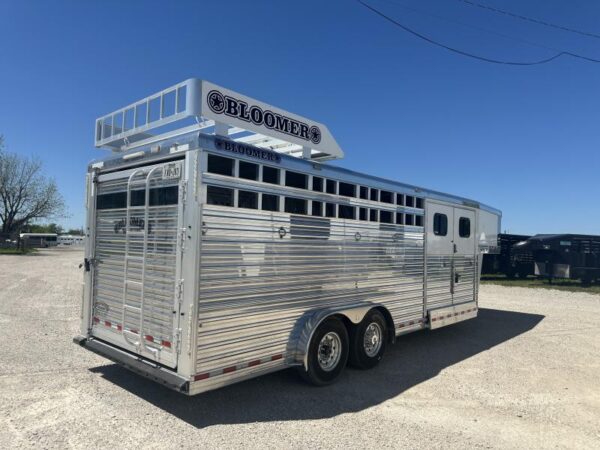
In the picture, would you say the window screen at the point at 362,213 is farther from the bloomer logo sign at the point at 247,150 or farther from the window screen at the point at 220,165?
the window screen at the point at 220,165

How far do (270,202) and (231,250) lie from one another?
Result: 73 centimetres

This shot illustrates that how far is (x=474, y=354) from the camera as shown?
23.4 ft

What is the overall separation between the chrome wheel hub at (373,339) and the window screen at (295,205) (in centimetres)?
197

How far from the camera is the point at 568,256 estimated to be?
19.4 meters

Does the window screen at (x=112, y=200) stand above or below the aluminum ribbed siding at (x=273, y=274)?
above

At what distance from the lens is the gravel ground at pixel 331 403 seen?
400 centimetres

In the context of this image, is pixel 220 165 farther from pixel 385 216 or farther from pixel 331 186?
pixel 385 216

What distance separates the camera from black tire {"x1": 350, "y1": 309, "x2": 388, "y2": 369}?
5.77m

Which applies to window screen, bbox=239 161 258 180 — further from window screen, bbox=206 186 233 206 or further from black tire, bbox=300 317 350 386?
black tire, bbox=300 317 350 386

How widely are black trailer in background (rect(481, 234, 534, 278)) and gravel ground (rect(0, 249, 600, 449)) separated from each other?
15.5m

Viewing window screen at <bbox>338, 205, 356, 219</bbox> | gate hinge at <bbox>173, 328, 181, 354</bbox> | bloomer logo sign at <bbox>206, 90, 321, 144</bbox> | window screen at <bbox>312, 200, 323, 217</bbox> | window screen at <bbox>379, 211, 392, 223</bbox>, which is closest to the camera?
gate hinge at <bbox>173, 328, 181, 354</bbox>

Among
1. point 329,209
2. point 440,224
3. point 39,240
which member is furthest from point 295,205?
point 39,240

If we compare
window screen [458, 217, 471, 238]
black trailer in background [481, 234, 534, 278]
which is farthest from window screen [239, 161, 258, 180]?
black trailer in background [481, 234, 534, 278]

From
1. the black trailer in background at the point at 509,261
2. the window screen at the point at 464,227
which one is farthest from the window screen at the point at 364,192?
the black trailer in background at the point at 509,261
